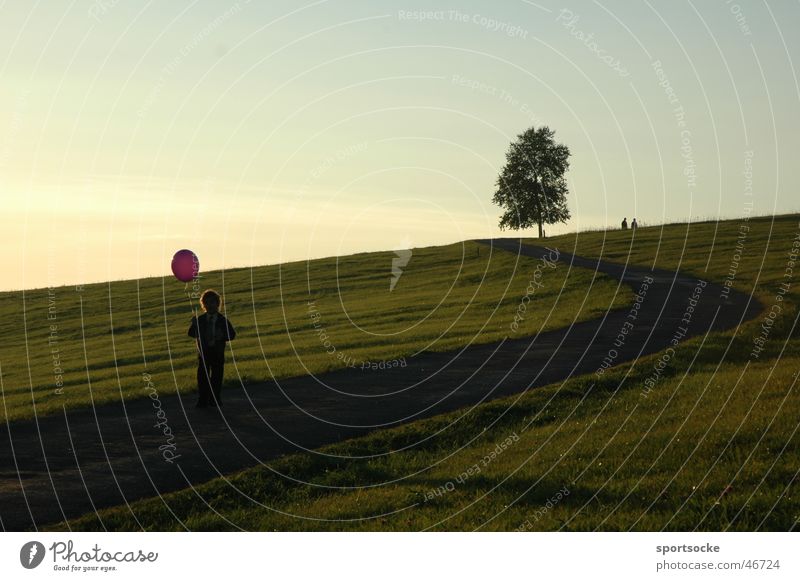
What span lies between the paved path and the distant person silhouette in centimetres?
65

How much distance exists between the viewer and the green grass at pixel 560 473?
11172 mm

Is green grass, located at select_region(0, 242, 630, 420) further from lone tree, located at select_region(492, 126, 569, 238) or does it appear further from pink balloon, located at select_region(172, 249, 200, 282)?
lone tree, located at select_region(492, 126, 569, 238)

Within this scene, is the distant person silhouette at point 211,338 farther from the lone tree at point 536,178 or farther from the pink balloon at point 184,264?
Answer: the lone tree at point 536,178

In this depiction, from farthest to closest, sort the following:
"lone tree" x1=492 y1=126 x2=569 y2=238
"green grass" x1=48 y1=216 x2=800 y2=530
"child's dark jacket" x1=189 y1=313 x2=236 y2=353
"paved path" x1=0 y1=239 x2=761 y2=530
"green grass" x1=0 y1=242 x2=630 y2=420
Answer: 1. "lone tree" x1=492 y1=126 x2=569 y2=238
2. "green grass" x1=0 y1=242 x2=630 y2=420
3. "child's dark jacket" x1=189 y1=313 x2=236 y2=353
4. "paved path" x1=0 y1=239 x2=761 y2=530
5. "green grass" x1=48 y1=216 x2=800 y2=530

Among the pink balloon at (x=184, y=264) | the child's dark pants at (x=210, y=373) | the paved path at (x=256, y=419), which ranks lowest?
the paved path at (x=256, y=419)

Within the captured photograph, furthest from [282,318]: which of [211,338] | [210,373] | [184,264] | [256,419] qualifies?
[256,419]

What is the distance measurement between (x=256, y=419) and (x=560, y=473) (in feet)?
24.2

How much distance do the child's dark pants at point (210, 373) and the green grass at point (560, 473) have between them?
442 cm

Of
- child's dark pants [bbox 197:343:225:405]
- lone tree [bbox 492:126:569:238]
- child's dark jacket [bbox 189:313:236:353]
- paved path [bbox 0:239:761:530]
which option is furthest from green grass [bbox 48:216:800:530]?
lone tree [bbox 492:126:569:238]

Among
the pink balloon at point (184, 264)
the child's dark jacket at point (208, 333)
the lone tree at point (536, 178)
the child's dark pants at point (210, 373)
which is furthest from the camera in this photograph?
the lone tree at point (536, 178)

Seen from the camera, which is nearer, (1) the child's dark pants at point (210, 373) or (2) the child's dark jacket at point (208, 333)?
(2) the child's dark jacket at point (208, 333)

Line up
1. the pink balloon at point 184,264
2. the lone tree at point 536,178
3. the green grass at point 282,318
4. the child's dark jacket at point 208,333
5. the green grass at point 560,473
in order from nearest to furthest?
the green grass at point 560,473 → the child's dark jacket at point 208,333 → the pink balloon at point 184,264 → the green grass at point 282,318 → the lone tree at point 536,178

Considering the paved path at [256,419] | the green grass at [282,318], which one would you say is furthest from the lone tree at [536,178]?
the paved path at [256,419]

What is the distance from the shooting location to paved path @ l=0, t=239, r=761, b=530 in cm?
1384
